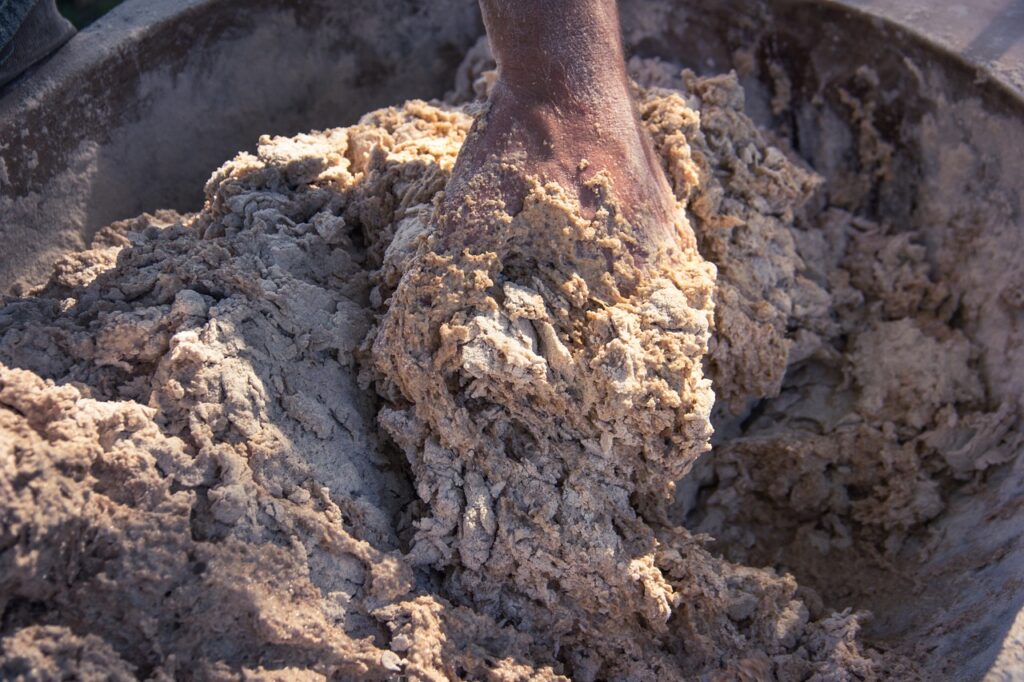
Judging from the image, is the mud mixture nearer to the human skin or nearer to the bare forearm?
the human skin

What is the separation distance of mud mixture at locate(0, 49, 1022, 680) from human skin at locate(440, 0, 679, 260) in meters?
0.05

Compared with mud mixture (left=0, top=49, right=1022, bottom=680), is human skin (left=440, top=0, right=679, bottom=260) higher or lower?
higher

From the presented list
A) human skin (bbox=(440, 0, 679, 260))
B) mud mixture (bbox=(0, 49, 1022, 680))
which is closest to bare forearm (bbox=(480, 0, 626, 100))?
human skin (bbox=(440, 0, 679, 260))

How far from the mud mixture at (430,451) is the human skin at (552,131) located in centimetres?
5

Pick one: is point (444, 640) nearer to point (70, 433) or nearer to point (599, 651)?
point (599, 651)

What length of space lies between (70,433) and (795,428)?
132 centimetres

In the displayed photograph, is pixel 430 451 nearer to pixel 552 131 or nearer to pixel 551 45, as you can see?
pixel 552 131

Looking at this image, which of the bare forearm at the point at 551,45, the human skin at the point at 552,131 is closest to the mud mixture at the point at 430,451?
the human skin at the point at 552,131

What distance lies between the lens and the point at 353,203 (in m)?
1.68

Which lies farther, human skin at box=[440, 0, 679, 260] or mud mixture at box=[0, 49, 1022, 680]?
human skin at box=[440, 0, 679, 260]

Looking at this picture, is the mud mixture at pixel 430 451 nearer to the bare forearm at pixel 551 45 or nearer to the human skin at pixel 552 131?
the human skin at pixel 552 131

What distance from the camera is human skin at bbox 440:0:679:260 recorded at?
1.44 meters

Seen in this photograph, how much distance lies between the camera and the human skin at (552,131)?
1442mm

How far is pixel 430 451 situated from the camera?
1.38 metres
